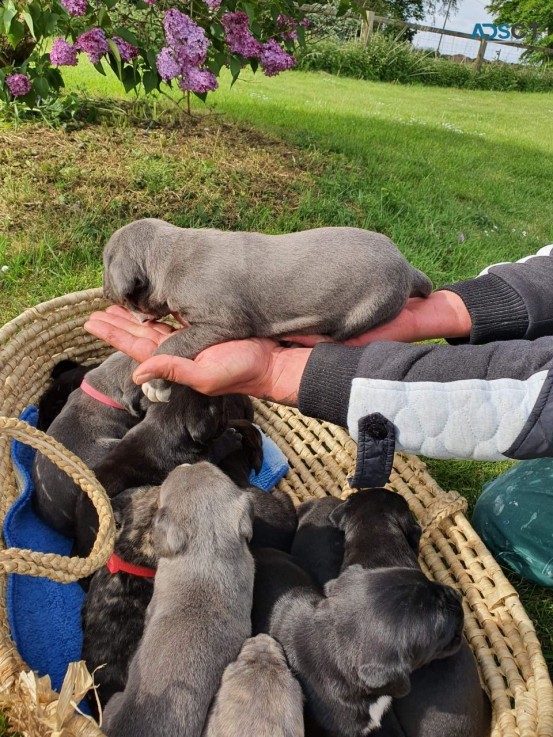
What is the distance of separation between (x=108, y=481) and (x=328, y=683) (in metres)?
1.52

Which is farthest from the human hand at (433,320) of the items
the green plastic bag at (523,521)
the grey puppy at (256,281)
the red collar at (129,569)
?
the red collar at (129,569)

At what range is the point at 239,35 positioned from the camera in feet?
20.7

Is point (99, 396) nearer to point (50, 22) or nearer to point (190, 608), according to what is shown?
point (190, 608)

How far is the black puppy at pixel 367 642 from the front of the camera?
2.55 m

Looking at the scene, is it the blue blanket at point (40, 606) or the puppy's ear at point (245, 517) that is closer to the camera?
the puppy's ear at point (245, 517)

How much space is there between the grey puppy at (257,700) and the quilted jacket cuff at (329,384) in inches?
41.4

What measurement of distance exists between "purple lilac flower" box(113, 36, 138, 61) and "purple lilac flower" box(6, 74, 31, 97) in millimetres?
1151

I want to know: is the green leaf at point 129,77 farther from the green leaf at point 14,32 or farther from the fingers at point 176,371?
the fingers at point 176,371

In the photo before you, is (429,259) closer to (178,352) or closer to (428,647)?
(178,352)

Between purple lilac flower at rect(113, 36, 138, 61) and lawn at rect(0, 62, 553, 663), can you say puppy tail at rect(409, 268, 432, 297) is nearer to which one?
lawn at rect(0, 62, 553, 663)

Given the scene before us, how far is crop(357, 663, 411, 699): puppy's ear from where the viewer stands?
2523mm

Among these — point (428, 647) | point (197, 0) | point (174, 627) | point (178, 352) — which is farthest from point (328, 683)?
point (197, 0)

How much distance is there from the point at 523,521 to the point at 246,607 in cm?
179

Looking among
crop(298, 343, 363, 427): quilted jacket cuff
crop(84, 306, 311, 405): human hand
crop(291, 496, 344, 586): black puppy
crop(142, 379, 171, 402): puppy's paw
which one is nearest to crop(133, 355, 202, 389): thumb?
crop(84, 306, 311, 405): human hand
